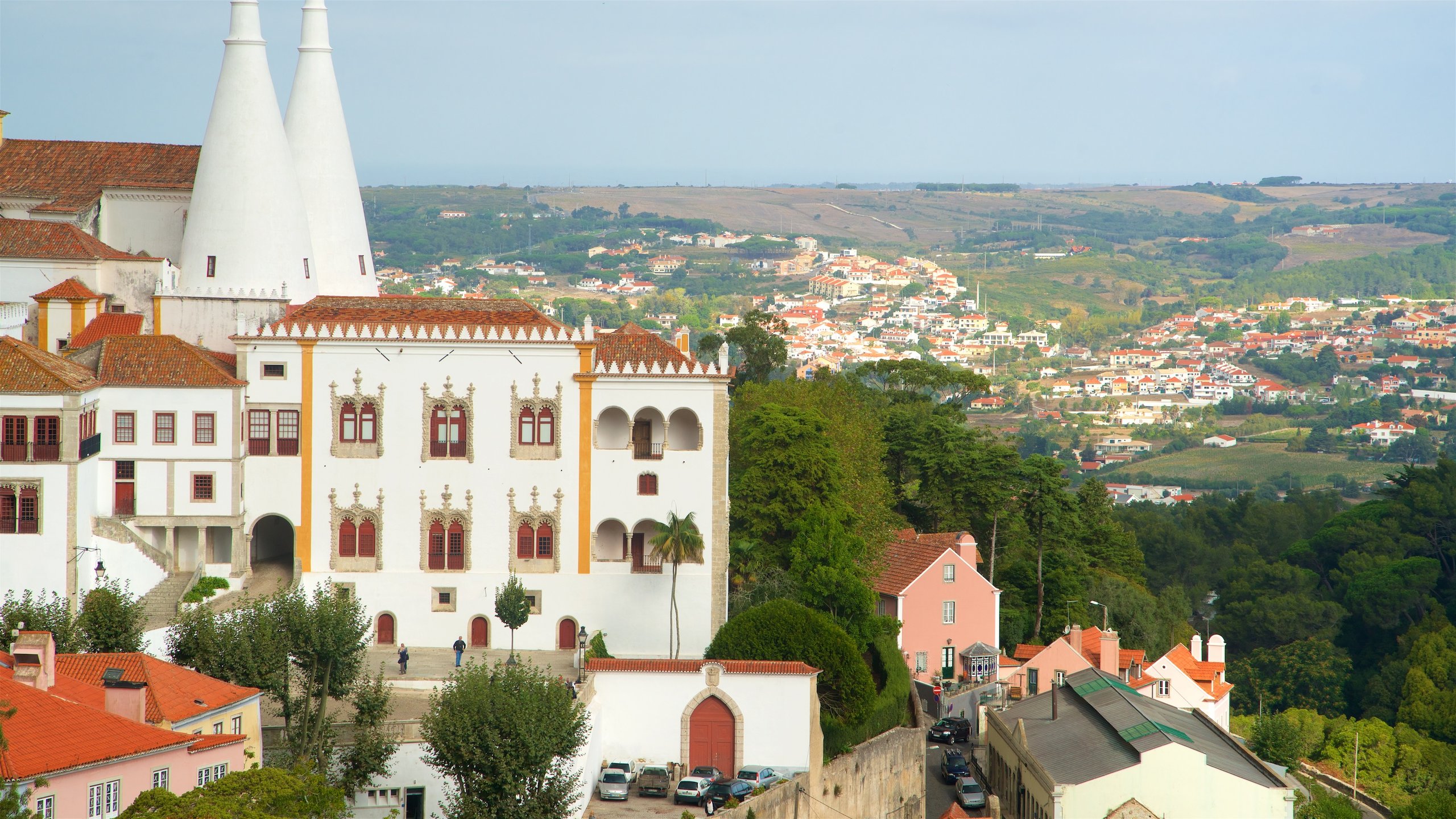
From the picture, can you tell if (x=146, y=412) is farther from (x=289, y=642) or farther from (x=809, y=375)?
(x=809, y=375)

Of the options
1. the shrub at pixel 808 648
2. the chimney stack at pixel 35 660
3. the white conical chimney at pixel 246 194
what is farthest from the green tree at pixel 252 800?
the white conical chimney at pixel 246 194

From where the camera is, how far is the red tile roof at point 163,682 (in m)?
32.8

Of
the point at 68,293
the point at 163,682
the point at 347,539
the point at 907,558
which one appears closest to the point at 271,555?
the point at 347,539

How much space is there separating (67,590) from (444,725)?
12741 millimetres

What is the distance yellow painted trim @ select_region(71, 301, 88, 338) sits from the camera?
49062mm

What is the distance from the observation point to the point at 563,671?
44125 millimetres

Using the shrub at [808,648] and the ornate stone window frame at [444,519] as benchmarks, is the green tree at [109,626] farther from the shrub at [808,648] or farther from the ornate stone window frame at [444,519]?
the shrub at [808,648]

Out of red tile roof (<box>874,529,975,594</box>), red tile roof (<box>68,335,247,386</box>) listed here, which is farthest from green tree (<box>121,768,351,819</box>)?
red tile roof (<box>874,529,975,594</box>)

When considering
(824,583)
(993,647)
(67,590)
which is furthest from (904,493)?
(67,590)

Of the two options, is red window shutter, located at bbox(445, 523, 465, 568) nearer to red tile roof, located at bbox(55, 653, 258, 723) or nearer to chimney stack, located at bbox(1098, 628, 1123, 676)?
red tile roof, located at bbox(55, 653, 258, 723)

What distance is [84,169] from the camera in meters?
54.3

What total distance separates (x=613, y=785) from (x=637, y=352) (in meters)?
13.4

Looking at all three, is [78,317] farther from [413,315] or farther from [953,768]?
[953,768]

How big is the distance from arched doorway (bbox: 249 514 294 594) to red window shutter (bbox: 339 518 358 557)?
154 centimetres
